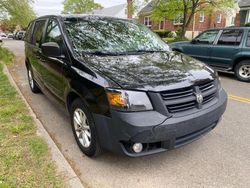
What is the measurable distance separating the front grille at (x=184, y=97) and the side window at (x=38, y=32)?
3216 mm

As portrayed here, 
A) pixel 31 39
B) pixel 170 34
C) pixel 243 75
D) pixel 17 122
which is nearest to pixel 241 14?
pixel 170 34

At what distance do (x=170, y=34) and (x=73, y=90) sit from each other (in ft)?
92.0

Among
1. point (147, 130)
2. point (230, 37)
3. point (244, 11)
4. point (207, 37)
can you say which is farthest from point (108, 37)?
point (244, 11)

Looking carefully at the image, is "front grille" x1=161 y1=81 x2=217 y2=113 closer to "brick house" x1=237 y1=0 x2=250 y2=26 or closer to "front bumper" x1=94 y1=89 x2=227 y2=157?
"front bumper" x1=94 y1=89 x2=227 y2=157

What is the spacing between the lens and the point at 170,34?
29.7m

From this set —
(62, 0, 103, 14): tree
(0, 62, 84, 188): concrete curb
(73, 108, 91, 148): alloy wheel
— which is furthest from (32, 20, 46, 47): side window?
(62, 0, 103, 14): tree

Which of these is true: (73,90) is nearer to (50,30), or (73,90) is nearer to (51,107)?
(50,30)

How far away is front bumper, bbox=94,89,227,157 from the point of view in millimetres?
2533

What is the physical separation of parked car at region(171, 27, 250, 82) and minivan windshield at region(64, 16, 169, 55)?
4522 mm

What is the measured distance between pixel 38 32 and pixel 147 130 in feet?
12.1

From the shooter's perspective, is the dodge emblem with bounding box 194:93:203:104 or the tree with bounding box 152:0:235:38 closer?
the dodge emblem with bounding box 194:93:203:104

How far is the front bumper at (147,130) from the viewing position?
2.53 m

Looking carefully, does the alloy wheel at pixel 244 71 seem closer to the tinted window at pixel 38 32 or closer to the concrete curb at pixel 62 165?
the tinted window at pixel 38 32

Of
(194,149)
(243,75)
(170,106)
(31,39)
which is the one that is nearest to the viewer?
(170,106)
